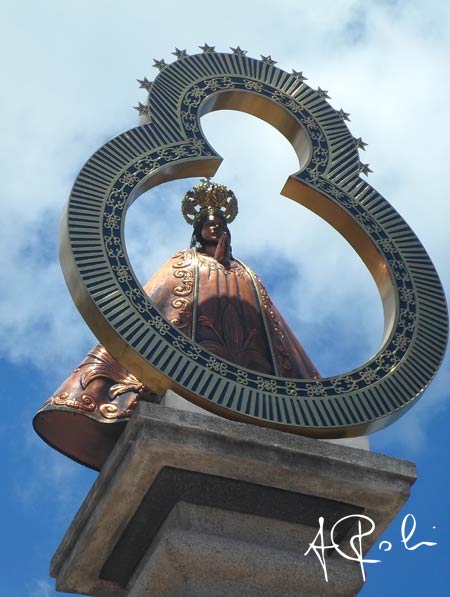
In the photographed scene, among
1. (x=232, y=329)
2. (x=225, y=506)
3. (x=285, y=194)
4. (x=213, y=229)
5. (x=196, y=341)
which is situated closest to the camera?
(x=225, y=506)

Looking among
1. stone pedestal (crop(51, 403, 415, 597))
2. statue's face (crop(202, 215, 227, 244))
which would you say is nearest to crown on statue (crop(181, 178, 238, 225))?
statue's face (crop(202, 215, 227, 244))

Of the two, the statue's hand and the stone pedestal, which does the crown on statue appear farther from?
the stone pedestal

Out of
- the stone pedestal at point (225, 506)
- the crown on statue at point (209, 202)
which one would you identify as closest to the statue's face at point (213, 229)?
the crown on statue at point (209, 202)

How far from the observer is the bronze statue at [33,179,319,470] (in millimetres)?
7023

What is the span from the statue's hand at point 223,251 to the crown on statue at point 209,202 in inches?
12.4

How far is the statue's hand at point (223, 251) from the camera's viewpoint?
8.09m

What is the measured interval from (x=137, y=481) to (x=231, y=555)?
577 millimetres

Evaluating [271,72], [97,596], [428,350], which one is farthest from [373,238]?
[97,596]

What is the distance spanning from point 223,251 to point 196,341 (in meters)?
1.11

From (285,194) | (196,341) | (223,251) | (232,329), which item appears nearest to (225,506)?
(196,341)

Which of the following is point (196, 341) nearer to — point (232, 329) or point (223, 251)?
point (232, 329)

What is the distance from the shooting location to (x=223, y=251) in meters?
8.15

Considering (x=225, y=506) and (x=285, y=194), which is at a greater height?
(x=285, y=194)

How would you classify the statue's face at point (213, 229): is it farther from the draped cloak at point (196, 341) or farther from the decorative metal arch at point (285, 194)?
the decorative metal arch at point (285, 194)
